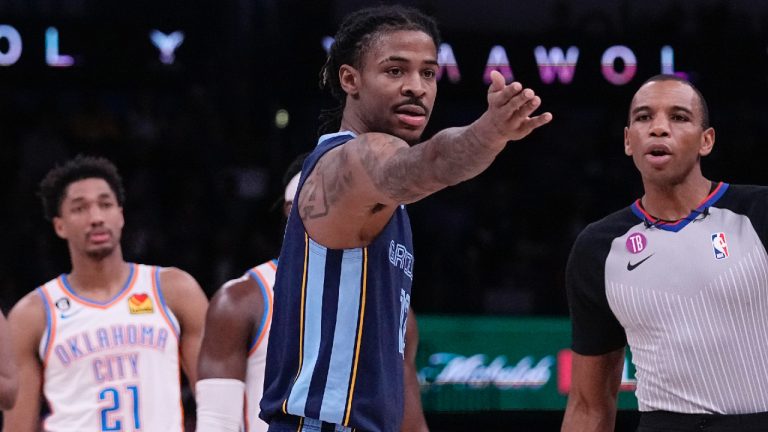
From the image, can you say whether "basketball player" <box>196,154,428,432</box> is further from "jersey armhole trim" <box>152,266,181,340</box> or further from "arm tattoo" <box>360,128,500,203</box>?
"arm tattoo" <box>360,128,500,203</box>

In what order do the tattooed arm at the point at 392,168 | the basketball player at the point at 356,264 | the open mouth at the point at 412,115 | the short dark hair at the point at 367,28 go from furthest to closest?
1. the short dark hair at the point at 367,28
2. the open mouth at the point at 412,115
3. the basketball player at the point at 356,264
4. the tattooed arm at the point at 392,168

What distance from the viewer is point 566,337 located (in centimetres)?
904

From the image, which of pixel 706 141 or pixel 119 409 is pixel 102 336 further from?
pixel 706 141

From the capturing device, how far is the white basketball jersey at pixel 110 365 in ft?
15.6

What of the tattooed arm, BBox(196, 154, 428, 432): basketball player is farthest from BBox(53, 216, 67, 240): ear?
the tattooed arm

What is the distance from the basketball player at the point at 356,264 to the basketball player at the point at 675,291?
1.14 metres

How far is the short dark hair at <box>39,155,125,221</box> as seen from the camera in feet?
17.5

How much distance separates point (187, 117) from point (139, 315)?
17.9 ft

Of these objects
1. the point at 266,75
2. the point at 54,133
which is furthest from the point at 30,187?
the point at 266,75

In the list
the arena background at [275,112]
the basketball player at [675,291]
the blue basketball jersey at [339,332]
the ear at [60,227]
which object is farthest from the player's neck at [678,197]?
the arena background at [275,112]

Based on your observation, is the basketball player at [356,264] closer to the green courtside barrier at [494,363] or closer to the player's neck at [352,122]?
the player's neck at [352,122]

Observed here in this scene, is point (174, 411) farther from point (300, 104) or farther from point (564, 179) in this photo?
point (564, 179)

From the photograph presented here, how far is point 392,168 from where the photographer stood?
240 cm

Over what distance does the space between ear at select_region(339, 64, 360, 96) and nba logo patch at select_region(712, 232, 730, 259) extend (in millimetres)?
1344
